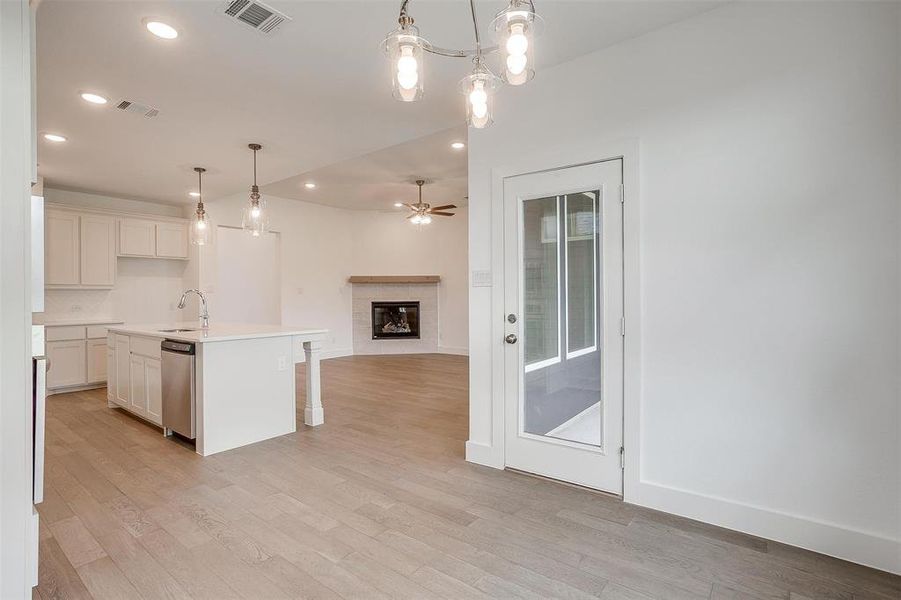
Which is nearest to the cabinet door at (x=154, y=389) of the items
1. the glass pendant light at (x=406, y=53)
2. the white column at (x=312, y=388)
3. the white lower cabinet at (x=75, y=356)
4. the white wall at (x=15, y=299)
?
the white column at (x=312, y=388)

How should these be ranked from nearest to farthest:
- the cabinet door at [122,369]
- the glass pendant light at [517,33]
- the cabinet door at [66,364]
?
1. the glass pendant light at [517,33]
2. the cabinet door at [122,369]
3. the cabinet door at [66,364]

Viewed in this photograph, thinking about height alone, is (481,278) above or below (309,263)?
below

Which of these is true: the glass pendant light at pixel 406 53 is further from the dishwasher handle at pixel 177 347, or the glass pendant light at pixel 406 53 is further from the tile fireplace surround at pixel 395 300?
the tile fireplace surround at pixel 395 300

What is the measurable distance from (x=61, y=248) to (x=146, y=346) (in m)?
2.88

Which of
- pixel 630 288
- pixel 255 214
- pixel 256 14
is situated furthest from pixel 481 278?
pixel 255 214

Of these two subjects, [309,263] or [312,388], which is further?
[309,263]

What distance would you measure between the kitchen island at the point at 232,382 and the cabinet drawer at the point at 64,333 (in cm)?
171

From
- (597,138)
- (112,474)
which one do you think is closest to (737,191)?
(597,138)

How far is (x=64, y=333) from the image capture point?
573 centimetres

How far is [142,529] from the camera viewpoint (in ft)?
7.89

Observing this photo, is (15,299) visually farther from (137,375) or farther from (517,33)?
(137,375)

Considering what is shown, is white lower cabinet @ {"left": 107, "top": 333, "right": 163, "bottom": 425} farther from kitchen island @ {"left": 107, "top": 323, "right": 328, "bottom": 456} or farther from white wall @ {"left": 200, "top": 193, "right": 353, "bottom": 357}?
white wall @ {"left": 200, "top": 193, "right": 353, "bottom": 357}

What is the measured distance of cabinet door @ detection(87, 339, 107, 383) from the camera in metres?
5.94

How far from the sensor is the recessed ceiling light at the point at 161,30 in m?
2.53
